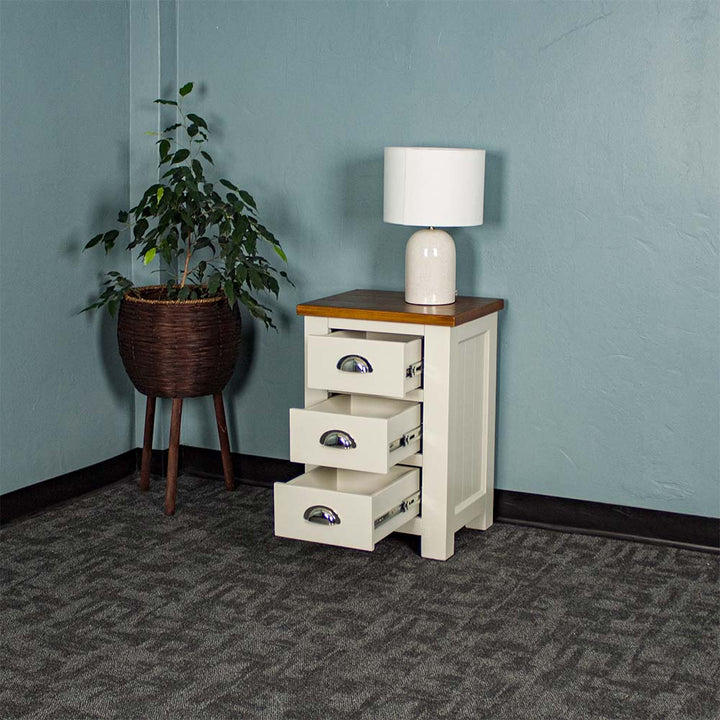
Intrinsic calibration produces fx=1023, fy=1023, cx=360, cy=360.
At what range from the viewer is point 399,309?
268 centimetres

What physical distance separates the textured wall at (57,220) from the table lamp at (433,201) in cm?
101

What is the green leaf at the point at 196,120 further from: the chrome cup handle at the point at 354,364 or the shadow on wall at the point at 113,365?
the chrome cup handle at the point at 354,364

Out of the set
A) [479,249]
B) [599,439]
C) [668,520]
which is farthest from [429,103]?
[668,520]

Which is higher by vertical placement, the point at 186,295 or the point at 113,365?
the point at 186,295

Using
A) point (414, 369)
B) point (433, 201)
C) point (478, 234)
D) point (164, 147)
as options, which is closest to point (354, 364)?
A: point (414, 369)

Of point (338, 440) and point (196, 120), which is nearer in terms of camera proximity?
point (338, 440)

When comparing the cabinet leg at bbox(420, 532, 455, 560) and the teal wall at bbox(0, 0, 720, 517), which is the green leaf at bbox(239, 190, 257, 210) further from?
the cabinet leg at bbox(420, 532, 455, 560)

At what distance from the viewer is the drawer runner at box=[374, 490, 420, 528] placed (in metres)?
2.56

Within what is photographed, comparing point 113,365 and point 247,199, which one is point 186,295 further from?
point 113,365

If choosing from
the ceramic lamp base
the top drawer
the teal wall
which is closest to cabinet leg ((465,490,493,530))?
the teal wall

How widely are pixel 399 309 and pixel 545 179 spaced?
579 mm

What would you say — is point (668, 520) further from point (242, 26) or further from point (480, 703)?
point (242, 26)

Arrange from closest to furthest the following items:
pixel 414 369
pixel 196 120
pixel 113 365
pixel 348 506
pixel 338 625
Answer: pixel 338 625 < pixel 348 506 < pixel 414 369 < pixel 196 120 < pixel 113 365

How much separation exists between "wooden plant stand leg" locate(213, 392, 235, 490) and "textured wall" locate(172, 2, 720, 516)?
437mm
